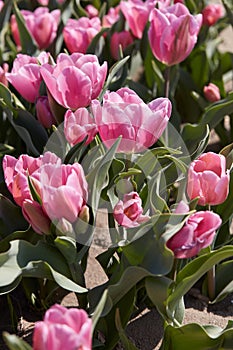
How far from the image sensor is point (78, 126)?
1.65 metres

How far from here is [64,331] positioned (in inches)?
45.3

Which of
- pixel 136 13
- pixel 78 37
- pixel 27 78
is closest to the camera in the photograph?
pixel 27 78

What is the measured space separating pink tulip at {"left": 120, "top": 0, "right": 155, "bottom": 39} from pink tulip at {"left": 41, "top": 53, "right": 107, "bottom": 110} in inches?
29.4

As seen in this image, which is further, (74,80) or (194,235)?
(74,80)

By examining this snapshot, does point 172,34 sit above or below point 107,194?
above

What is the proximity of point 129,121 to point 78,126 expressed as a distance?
0.43ft

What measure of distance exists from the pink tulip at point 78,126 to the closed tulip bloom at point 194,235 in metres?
0.34

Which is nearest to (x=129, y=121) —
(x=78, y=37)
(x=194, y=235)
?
(x=194, y=235)

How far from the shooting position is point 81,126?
1.67 m

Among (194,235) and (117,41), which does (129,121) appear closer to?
(194,235)

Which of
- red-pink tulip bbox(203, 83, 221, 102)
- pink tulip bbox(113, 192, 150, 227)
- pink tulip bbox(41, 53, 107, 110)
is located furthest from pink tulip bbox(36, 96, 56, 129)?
red-pink tulip bbox(203, 83, 221, 102)

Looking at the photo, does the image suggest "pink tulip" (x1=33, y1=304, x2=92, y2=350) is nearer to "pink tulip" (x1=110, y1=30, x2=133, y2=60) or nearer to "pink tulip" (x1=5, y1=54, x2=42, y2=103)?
"pink tulip" (x1=5, y1=54, x2=42, y2=103)

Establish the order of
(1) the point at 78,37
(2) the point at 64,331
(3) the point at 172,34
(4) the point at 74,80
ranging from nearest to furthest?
(2) the point at 64,331
(4) the point at 74,80
(3) the point at 172,34
(1) the point at 78,37

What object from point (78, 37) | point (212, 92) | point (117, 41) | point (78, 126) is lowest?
point (212, 92)
